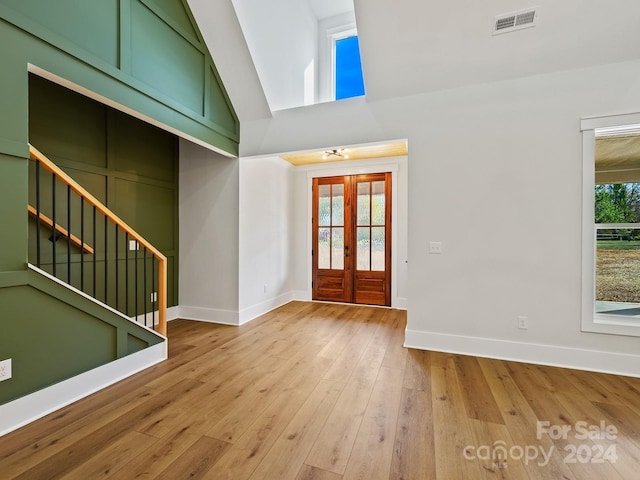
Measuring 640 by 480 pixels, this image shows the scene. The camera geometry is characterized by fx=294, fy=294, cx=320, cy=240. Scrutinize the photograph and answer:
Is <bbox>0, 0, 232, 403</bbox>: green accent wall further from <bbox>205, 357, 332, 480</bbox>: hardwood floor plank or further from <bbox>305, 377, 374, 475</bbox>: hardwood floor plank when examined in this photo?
<bbox>305, 377, 374, 475</bbox>: hardwood floor plank

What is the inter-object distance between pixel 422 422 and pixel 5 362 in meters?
2.67

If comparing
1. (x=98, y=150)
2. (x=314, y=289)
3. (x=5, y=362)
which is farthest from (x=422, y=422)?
(x=98, y=150)

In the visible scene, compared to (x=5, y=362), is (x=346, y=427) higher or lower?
lower

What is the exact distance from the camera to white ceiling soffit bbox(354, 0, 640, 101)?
2482 mm

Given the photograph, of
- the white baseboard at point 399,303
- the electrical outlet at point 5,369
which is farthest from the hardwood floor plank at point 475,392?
the electrical outlet at point 5,369

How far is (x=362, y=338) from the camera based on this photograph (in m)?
3.62

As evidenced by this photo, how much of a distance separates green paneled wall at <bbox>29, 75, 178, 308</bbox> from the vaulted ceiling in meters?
1.65

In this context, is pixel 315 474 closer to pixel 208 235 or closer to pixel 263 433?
pixel 263 433

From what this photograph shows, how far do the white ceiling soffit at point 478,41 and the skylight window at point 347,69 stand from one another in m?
1.78

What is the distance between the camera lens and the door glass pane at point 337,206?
5.53 meters

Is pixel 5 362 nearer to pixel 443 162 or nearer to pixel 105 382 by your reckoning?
pixel 105 382

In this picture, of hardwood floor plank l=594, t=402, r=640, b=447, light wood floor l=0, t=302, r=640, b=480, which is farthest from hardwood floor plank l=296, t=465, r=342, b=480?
hardwood floor plank l=594, t=402, r=640, b=447

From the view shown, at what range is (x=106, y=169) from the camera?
11.4 ft

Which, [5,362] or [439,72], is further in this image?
[439,72]
